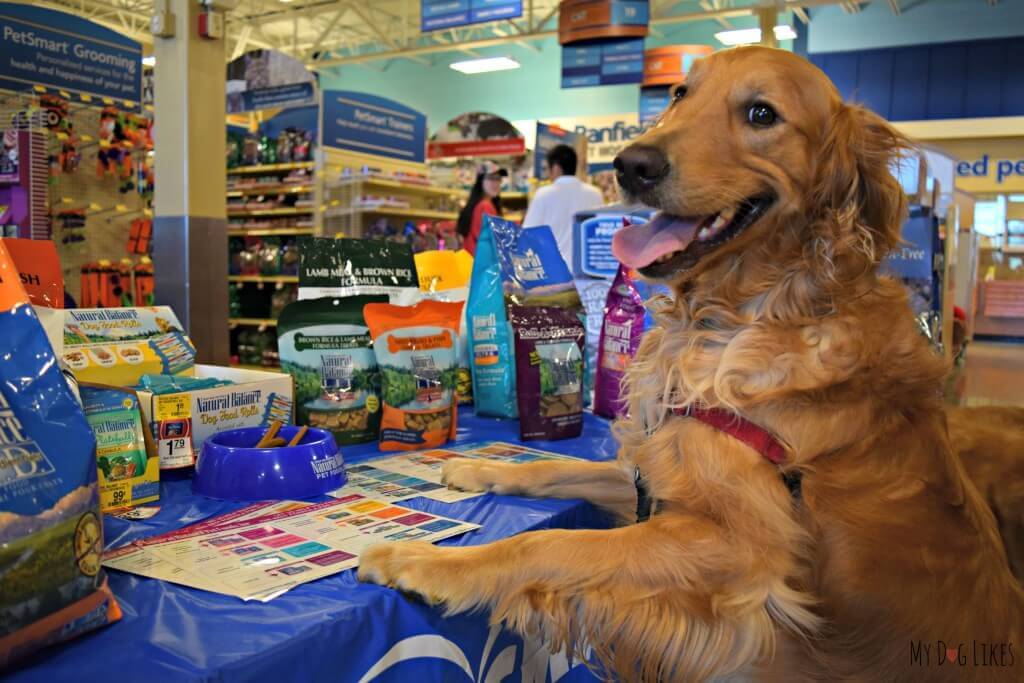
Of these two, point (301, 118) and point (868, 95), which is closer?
point (301, 118)

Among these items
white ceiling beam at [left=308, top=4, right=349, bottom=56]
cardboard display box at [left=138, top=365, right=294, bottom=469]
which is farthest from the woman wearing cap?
white ceiling beam at [left=308, top=4, right=349, bottom=56]

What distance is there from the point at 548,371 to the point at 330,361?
480 mm

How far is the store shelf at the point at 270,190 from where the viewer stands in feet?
28.2

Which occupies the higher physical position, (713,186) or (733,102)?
(733,102)

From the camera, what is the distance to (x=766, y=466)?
1169 millimetres

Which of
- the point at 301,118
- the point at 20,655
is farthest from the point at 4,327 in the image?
the point at 301,118

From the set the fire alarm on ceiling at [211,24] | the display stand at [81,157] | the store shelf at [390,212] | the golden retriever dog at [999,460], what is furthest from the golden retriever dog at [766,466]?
the store shelf at [390,212]

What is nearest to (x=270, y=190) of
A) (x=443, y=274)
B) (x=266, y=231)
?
(x=266, y=231)

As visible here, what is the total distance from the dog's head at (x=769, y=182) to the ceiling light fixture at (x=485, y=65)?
52.4 feet

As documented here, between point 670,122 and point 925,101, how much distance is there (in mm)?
16033

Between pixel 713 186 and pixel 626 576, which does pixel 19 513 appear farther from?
pixel 713 186

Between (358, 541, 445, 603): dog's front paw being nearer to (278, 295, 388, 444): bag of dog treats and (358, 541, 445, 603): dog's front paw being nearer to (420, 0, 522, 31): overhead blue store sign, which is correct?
(278, 295, 388, 444): bag of dog treats

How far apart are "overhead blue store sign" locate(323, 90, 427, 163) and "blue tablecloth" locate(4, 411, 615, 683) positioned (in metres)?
7.57

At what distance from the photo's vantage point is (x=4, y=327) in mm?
828
